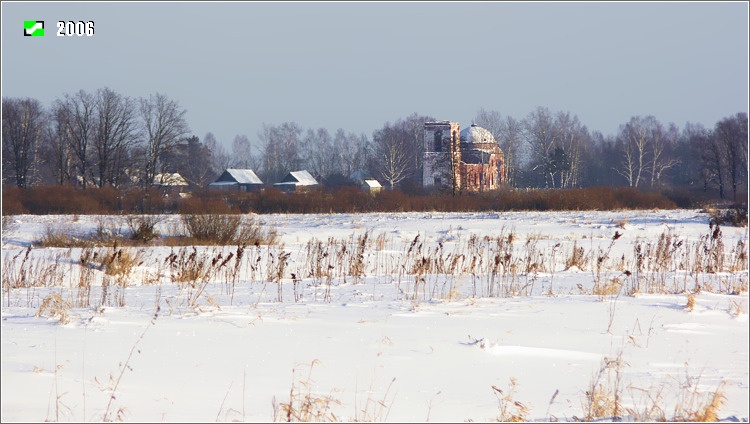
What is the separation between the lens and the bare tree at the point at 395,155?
71.4 metres

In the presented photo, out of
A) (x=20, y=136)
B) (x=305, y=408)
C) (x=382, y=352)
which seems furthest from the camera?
(x=20, y=136)

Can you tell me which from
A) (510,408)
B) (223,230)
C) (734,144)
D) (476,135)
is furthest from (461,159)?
(510,408)

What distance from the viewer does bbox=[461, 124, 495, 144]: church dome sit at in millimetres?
57709

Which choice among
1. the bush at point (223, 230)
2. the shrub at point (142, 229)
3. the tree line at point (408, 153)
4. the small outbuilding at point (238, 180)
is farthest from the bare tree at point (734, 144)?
the small outbuilding at point (238, 180)

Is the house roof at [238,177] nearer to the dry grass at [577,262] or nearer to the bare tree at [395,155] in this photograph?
the bare tree at [395,155]

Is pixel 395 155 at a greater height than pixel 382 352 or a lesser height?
greater

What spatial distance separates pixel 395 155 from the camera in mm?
72250

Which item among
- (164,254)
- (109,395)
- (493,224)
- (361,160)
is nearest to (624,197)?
(493,224)

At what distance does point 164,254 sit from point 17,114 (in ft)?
145

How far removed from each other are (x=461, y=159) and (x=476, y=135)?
10641mm

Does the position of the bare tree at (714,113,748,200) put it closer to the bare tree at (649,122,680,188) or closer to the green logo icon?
the bare tree at (649,122,680,188)

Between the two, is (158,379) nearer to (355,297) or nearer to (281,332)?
(281,332)

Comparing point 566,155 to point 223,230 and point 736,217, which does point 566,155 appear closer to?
point 736,217

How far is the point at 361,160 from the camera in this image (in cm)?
9975
